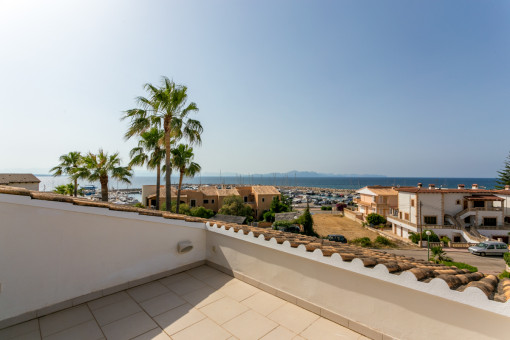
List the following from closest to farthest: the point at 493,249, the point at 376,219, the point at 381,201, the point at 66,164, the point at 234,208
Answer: the point at 66,164 → the point at 493,249 → the point at 234,208 → the point at 376,219 → the point at 381,201

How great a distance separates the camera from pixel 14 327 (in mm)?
2963

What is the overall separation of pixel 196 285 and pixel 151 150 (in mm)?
10194

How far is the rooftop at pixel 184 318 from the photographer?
286 cm

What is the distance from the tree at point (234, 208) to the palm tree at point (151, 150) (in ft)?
57.3

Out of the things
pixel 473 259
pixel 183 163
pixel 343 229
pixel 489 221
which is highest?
pixel 183 163

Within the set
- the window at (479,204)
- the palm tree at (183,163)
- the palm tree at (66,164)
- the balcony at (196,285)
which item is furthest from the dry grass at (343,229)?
the palm tree at (66,164)

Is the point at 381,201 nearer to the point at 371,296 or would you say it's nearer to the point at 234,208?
the point at 234,208

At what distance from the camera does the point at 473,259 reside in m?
19.9

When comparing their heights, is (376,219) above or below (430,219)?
below

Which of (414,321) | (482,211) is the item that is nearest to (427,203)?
(482,211)

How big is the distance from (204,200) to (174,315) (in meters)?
32.0

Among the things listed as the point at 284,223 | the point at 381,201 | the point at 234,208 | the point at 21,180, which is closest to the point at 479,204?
the point at 381,201

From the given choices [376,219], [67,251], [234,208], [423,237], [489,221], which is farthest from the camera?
[376,219]

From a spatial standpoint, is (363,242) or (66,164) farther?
(363,242)
